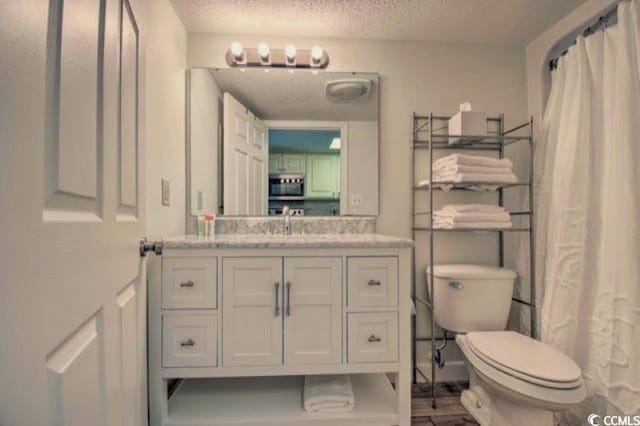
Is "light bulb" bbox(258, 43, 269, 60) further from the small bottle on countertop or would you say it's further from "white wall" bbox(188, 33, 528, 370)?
the small bottle on countertop

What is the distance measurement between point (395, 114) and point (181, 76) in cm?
130

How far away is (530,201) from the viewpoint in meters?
1.85

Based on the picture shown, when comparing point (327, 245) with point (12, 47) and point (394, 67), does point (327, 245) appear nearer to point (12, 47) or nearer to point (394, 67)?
point (12, 47)

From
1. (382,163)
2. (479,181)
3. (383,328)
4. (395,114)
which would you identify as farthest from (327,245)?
(395,114)

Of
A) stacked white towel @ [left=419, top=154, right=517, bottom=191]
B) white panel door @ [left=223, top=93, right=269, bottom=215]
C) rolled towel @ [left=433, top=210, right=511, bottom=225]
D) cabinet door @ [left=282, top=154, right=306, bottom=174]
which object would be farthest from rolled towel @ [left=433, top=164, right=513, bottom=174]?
white panel door @ [left=223, top=93, right=269, bottom=215]

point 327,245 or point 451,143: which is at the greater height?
point 451,143

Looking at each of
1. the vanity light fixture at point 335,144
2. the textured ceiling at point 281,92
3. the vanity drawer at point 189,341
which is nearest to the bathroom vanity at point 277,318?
the vanity drawer at point 189,341

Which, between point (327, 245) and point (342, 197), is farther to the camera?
point (342, 197)

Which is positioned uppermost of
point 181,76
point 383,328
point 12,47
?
point 181,76

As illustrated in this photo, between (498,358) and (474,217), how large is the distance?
73 cm

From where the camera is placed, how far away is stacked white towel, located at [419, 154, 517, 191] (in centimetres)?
169

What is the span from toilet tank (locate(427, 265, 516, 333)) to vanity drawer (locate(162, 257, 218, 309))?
119 cm

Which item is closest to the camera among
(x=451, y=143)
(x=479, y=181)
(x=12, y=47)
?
(x=12, y=47)

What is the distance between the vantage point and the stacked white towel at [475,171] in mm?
1694
